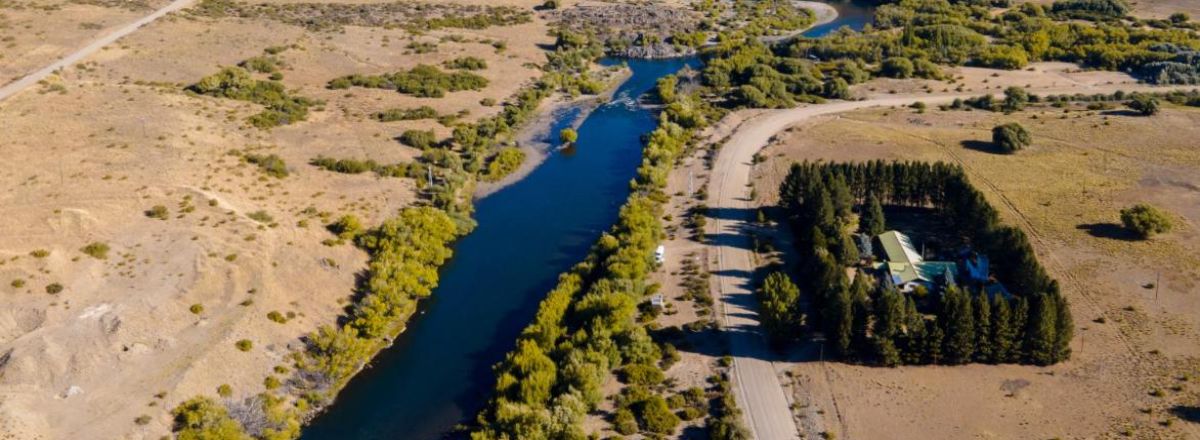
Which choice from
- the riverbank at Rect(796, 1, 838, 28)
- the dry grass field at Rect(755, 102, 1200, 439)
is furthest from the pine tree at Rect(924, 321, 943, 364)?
the riverbank at Rect(796, 1, 838, 28)

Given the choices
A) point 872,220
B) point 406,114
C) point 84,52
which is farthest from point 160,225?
point 84,52

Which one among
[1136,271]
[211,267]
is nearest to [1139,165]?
[1136,271]

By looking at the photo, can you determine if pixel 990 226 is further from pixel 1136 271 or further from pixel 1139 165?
→ pixel 1139 165

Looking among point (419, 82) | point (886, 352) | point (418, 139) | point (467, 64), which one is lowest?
point (886, 352)

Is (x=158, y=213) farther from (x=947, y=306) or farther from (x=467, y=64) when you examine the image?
(x=947, y=306)

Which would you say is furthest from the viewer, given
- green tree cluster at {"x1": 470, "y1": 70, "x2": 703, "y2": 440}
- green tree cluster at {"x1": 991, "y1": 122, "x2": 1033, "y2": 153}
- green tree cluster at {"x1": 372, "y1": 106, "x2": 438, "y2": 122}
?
green tree cluster at {"x1": 372, "y1": 106, "x2": 438, "y2": 122}

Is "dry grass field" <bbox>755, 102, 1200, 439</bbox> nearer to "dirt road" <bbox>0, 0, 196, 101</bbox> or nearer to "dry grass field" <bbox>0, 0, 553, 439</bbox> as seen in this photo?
"dry grass field" <bbox>0, 0, 553, 439</bbox>
